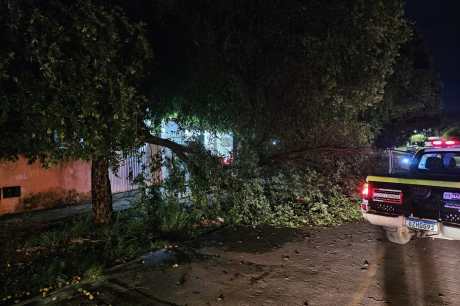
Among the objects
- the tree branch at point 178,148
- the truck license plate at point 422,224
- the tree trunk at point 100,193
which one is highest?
the tree branch at point 178,148

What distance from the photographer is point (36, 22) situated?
18.3ft

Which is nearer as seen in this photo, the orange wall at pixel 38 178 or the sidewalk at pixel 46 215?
the sidewalk at pixel 46 215

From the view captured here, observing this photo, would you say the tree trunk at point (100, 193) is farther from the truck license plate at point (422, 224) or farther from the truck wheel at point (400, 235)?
the truck license plate at point (422, 224)

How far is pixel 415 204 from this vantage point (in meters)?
6.32

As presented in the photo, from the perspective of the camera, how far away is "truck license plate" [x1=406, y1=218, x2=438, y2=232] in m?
5.92

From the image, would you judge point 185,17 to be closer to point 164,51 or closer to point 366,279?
point 164,51

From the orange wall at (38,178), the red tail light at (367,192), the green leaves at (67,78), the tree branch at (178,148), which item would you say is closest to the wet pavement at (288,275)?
the red tail light at (367,192)

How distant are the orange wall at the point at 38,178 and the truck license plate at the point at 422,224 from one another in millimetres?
8379

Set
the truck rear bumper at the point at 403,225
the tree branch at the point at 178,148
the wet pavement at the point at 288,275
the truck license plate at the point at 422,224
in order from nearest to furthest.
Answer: the wet pavement at the point at 288,275 → the truck rear bumper at the point at 403,225 → the truck license plate at the point at 422,224 → the tree branch at the point at 178,148

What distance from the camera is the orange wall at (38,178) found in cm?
983

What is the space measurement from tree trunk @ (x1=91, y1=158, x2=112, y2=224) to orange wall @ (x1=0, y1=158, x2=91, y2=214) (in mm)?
2854

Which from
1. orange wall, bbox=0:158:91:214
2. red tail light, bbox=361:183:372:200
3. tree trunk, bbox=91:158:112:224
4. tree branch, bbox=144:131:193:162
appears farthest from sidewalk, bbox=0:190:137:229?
red tail light, bbox=361:183:372:200

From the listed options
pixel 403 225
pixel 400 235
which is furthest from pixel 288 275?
pixel 400 235

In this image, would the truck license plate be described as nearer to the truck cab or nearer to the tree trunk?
the truck cab
